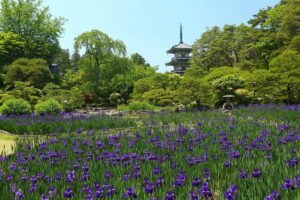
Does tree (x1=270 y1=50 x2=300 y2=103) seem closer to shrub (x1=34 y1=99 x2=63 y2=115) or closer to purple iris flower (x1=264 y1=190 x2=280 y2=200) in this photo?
shrub (x1=34 y1=99 x2=63 y2=115)

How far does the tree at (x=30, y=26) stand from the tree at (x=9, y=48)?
140 inches

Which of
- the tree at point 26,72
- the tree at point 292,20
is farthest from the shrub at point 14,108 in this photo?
the tree at point 292,20

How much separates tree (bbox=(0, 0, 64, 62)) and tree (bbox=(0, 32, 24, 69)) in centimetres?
356

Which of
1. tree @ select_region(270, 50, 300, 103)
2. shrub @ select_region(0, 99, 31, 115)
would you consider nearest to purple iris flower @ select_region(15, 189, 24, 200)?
shrub @ select_region(0, 99, 31, 115)

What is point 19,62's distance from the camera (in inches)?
1061

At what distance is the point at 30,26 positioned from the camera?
4269 centimetres

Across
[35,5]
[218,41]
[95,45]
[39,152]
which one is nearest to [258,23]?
[218,41]

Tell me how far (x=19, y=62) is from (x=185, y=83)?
44.4ft

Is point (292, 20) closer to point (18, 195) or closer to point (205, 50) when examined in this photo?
point (205, 50)

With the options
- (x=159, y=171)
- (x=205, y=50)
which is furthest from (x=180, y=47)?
(x=159, y=171)

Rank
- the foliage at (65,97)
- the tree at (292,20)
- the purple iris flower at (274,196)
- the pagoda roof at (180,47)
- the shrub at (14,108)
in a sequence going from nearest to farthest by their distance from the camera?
the purple iris flower at (274,196), the shrub at (14,108), the foliage at (65,97), the tree at (292,20), the pagoda roof at (180,47)

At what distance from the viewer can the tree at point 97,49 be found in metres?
32.7

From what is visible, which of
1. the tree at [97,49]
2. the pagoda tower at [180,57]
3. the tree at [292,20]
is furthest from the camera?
the pagoda tower at [180,57]

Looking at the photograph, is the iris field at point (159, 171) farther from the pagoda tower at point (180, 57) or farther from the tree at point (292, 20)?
the pagoda tower at point (180, 57)
